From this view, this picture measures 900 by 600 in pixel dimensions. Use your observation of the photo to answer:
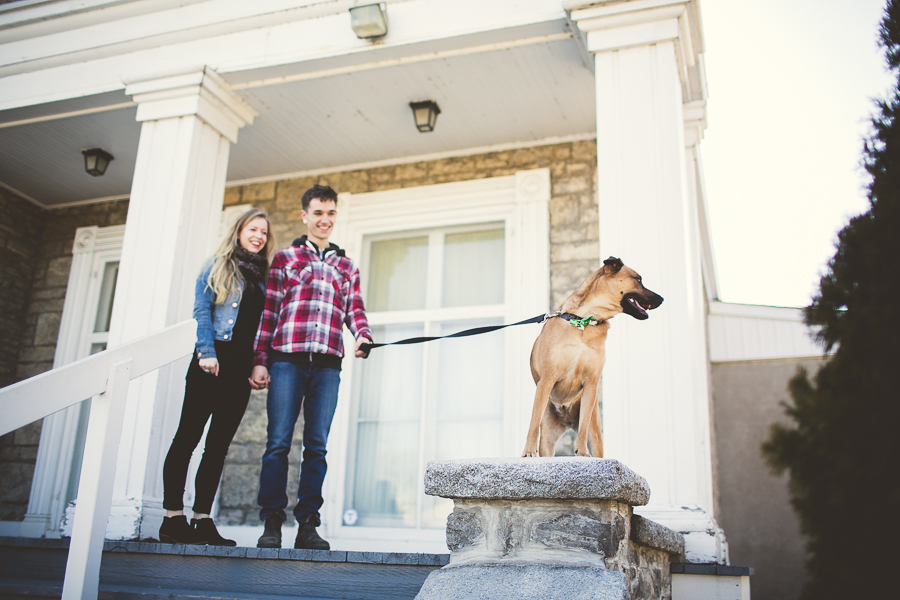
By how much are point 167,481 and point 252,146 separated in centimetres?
315

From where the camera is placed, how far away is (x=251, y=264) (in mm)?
3355

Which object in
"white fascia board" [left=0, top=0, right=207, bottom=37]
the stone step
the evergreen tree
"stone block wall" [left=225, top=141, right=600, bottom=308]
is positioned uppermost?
"white fascia board" [left=0, top=0, right=207, bottom=37]

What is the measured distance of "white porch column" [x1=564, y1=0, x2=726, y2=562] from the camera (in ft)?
10.0

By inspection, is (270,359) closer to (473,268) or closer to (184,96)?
(184,96)

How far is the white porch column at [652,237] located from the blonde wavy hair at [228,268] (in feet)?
5.62

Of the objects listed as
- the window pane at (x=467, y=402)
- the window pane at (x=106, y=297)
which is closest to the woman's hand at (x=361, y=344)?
the window pane at (x=467, y=402)

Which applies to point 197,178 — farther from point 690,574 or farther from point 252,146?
point 690,574

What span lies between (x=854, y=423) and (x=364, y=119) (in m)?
4.37

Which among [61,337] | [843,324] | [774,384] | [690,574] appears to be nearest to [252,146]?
[61,337]

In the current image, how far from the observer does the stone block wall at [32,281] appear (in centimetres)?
591

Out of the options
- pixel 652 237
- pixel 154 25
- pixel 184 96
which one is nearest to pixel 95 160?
pixel 154 25

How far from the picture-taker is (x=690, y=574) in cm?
267

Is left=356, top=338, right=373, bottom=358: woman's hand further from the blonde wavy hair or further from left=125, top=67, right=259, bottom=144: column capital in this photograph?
left=125, top=67, right=259, bottom=144: column capital

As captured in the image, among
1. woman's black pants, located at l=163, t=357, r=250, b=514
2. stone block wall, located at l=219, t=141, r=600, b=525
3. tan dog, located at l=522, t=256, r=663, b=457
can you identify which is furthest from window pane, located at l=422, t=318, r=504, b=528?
tan dog, located at l=522, t=256, r=663, b=457
